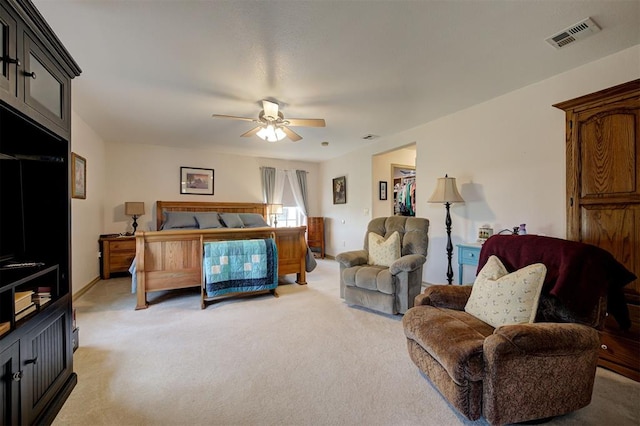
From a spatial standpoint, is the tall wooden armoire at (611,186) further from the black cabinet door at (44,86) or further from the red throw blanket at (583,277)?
the black cabinet door at (44,86)

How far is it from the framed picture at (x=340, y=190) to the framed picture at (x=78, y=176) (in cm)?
448

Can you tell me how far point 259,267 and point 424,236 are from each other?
207cm

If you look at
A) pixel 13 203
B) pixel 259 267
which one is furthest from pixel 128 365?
pixel 259 267

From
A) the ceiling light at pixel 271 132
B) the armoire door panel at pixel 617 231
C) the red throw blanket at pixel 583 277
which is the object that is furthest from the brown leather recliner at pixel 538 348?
the ceiling light at pixel 271 132

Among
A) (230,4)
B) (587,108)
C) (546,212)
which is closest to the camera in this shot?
(230,4)

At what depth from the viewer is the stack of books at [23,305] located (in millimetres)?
1272

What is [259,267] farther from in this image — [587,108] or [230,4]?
[587,108]

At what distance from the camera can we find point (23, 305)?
131 cm

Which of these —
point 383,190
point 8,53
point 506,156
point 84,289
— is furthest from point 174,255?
point 506,156

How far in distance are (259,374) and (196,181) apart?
15.2ft

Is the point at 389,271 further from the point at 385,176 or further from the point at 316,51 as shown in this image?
the point at 385,176

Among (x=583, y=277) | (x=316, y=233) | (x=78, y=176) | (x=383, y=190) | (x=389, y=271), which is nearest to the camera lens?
(x=583, y=277)

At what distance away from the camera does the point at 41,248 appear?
1.61m

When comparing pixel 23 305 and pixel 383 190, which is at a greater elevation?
pixel 383 190
